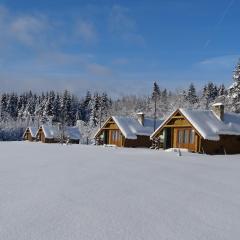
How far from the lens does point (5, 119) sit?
450ft

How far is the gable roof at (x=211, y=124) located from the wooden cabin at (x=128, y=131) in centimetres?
1293

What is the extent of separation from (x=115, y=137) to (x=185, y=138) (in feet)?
52.0

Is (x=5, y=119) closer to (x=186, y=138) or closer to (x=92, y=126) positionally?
(x=92, y=126)

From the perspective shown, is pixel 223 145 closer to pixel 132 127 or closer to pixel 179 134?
pixel 179 134

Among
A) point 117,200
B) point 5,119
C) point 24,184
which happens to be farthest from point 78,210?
point 5,119

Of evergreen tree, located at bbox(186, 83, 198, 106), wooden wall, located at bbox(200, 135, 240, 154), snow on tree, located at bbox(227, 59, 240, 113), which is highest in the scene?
evergreen tree, located at bbox(186, 83, 198, 106)

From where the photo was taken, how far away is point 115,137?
2160 inches

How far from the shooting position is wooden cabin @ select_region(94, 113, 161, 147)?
52.2 meters

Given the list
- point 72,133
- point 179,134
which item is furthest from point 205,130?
point 72,133

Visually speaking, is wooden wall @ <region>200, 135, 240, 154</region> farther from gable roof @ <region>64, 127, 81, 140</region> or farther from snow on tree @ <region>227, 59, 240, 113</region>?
gable roof @ <region>64, 127, 81, 140</region>

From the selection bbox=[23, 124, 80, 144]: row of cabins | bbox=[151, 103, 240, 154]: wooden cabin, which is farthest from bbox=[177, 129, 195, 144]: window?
bbox=[23, 124, 80, 144]: row of cabins

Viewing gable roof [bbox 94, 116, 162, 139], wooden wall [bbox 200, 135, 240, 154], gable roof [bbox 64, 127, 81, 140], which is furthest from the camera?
gable roof [bbox 64, 127, 81, 140]

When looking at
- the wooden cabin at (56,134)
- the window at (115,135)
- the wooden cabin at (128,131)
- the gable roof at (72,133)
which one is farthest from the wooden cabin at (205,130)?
the gable roof at (72,133)

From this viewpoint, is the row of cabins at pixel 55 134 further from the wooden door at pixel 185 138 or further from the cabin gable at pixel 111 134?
the wooden door at pixel 185 138
